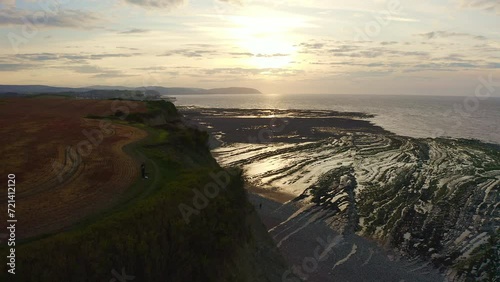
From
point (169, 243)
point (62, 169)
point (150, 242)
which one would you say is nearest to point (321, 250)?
point (169, 243)

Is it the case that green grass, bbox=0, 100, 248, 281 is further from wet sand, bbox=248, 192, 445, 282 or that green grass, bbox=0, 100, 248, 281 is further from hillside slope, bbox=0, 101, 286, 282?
wet sand, bbox=248, 192, 445, 282

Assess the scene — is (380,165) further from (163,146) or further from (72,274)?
(72,274)

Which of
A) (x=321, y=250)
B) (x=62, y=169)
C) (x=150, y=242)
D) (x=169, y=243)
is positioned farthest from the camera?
(x=321, y=250)

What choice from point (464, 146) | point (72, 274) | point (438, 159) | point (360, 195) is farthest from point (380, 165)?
point (72, 274)

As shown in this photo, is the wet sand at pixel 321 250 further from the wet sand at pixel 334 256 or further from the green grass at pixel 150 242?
the green grass at pixel 150 242

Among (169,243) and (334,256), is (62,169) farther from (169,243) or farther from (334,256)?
(334,256)

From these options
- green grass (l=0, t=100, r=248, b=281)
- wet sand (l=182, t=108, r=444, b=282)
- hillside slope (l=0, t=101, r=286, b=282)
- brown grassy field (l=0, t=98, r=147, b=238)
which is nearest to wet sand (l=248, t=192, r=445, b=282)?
wet sand (l=182, t=108, r=444, b=282)

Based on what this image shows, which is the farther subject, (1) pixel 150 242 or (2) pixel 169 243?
(2) pixel 169 243

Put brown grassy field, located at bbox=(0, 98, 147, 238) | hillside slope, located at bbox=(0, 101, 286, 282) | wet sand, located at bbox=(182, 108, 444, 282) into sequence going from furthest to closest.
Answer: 1. wet sand, located at bbox=(182, 108, 444, 282)
2. brown grassy field, located at bbox=(0, 98, 147, 238)
3. hillside slope, located at bbox=(0, 101, 286, 282)
